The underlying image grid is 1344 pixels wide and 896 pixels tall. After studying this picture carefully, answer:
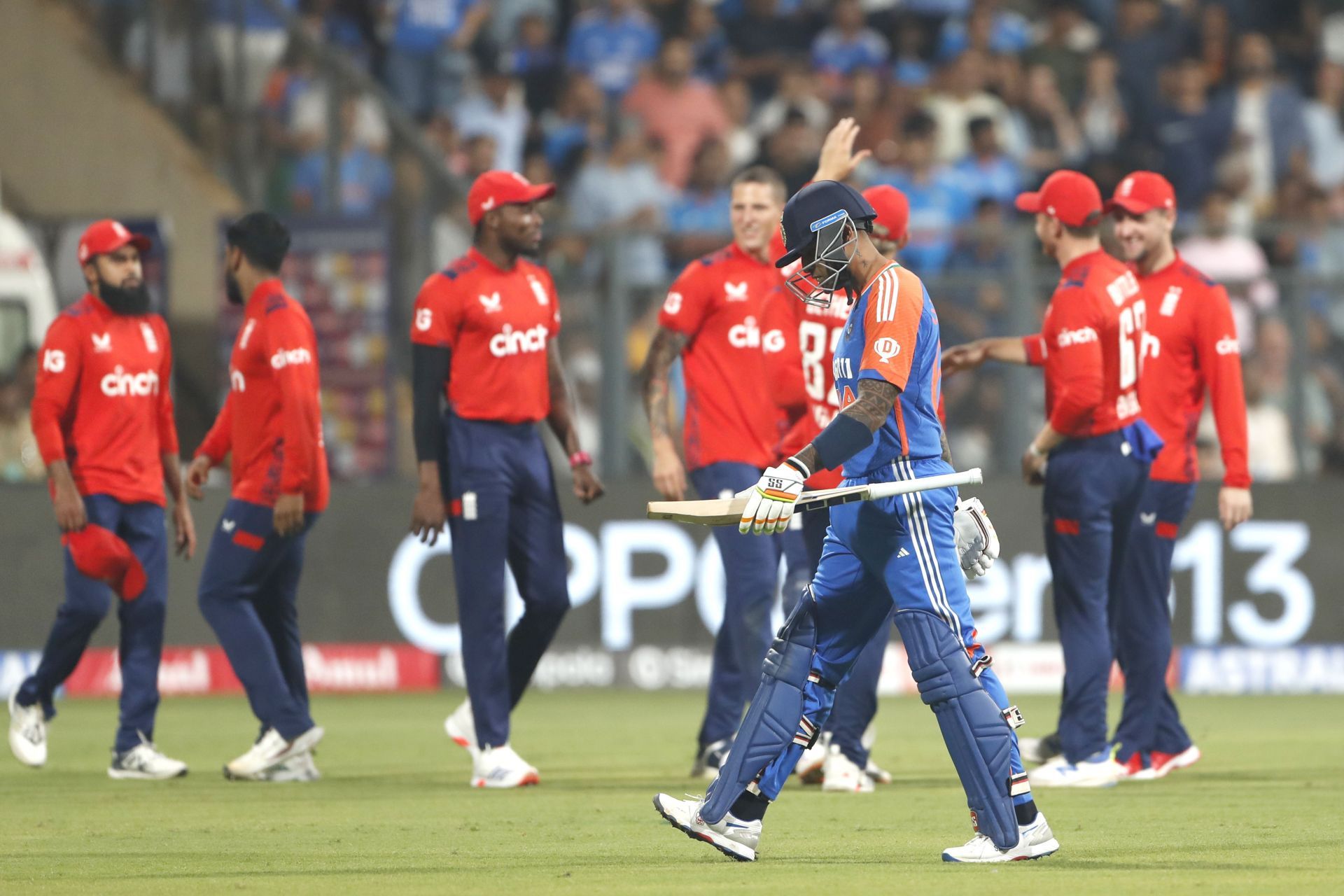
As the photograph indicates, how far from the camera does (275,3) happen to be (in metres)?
17.8

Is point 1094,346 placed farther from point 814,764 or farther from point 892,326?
point 892,326

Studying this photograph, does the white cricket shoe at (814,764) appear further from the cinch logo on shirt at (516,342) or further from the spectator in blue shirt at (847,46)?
the spectator in blue shirt at (847,46)

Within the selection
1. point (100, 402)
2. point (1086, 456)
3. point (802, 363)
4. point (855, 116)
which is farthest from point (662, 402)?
point (855, 116)

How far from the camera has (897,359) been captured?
7027 millimetres

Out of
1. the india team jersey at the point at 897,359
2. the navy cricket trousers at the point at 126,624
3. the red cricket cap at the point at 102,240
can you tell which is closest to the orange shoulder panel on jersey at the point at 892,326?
the india team jersey at the point at 897,359

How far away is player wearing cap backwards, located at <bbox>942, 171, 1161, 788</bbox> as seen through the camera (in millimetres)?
9734

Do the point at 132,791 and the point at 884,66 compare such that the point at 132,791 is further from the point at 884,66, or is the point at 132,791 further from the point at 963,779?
the point at 884,66

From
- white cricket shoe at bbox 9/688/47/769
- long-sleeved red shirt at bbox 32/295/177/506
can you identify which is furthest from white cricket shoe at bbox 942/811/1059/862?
white cricket shoe at bbox 9/688/47/769

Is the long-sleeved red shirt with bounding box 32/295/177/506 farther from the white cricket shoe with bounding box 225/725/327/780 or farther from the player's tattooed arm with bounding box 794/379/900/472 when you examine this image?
the player's tattooed arm with bounding box 794/379/900/472

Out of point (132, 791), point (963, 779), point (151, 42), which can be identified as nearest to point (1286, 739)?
point (963, 779)

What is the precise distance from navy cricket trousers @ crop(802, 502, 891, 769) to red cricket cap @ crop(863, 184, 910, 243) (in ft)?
4.33

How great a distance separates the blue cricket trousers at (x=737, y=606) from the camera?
1002 centimetres

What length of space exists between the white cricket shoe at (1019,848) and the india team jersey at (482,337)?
3.64 metres

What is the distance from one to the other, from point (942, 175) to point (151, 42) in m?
6.90
